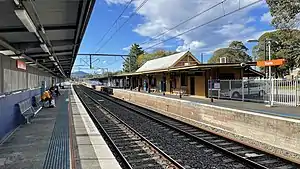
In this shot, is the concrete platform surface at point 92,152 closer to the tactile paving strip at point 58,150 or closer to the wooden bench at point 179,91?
the tactile paving strip at point 58,150

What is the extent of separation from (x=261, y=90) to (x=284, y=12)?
13915 millimetres

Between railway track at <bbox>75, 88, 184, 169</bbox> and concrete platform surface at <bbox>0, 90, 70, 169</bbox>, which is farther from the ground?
concrete platform surface at <bbox>0, 90, 70, 169</bbox>

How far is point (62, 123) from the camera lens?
12281 millimetres

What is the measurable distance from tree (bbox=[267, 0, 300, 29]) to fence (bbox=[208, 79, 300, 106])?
11.7m

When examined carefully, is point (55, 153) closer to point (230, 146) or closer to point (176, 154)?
point (176, 154)

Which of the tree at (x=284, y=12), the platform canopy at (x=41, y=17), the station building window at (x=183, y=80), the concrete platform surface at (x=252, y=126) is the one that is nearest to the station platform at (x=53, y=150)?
the platform canopy at (x=41, y=17)

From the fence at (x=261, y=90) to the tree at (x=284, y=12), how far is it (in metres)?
11.7

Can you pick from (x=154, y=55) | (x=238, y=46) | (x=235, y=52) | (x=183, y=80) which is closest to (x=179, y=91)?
(x=183, y=80)

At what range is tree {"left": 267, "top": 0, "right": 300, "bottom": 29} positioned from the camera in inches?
1121

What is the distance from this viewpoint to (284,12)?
2933 centimetres

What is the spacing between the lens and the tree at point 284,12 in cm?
2848

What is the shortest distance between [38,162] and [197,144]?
5.44m

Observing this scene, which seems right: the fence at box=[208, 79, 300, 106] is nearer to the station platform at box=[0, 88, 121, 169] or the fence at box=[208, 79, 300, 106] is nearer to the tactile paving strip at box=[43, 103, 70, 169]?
the station platform at box=[0, 88, 121, 169]

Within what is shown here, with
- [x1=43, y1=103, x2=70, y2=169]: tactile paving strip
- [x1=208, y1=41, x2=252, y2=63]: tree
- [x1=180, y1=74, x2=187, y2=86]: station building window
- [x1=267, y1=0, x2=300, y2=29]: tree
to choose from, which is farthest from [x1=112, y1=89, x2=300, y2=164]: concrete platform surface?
[x1=208, y1=41, x2=252, y2=63]: tree
